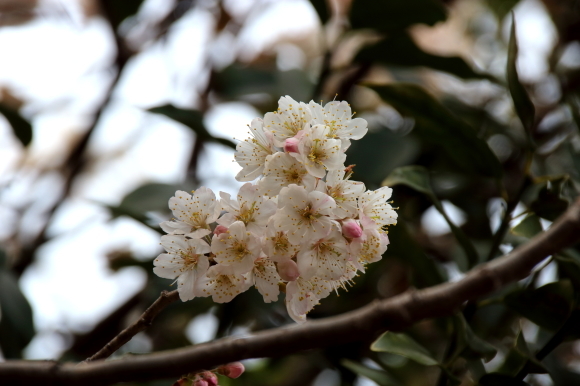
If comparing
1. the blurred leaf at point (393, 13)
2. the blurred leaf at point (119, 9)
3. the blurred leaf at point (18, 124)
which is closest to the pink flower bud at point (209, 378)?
the blurred leaf at point (18, 124)

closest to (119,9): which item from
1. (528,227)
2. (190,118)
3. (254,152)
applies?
(190,118)

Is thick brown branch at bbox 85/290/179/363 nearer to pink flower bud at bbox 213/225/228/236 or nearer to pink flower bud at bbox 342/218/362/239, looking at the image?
pink flower bud at bbox 213/225/228/236

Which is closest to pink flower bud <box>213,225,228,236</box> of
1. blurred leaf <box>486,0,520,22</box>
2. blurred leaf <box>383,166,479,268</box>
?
blurred leaf <box>383,166,479,268</box>

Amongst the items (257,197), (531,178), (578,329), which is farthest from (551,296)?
(257,197)

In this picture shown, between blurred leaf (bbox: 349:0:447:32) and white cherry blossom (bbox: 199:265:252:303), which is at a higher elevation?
blurred leaf (bbox: 349:0:447:32)

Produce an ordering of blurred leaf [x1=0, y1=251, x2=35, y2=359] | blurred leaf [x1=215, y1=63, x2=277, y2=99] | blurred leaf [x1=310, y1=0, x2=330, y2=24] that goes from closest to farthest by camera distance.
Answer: blurred leaf [x1=0, y1=251, x2=35, y2=359] → blurred leaf [x1=310, y1=0, x2=330, y2=24] → blurred leaf [x1=215, y1=63, x2=277, y2=99]

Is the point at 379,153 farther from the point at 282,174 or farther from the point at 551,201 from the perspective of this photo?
the point at 282,174
